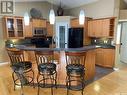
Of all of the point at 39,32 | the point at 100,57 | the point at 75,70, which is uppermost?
the point at 39,32

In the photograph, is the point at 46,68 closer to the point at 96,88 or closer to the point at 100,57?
the point at 96,88

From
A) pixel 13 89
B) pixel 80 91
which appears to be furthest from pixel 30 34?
pixel 80 91

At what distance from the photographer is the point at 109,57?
5.70 metres

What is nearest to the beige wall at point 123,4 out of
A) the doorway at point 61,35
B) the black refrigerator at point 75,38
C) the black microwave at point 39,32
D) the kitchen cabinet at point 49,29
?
the black refrigerator at point 75,38

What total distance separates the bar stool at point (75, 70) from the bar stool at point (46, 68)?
1.27 feet

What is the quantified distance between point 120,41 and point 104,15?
169 centimetres

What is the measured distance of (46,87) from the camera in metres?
3.83

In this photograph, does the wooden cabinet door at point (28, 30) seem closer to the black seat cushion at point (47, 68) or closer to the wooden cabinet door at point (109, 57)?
the wooden cabinet door at point (109, 57)

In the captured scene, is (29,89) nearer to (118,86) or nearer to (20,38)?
(118,86)

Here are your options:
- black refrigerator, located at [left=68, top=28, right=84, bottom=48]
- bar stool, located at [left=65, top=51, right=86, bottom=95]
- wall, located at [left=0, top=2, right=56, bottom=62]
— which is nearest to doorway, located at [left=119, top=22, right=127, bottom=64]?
black refrigerator, located at [left=68, top=28, right=84, bottom=48]

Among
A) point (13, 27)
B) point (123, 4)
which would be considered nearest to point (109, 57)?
point (123, 4)

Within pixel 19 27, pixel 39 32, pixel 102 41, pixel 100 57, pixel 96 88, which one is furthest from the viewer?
pixel 39 32

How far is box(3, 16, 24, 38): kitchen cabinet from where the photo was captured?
6211 millimetres

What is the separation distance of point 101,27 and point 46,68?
3.72 meters
